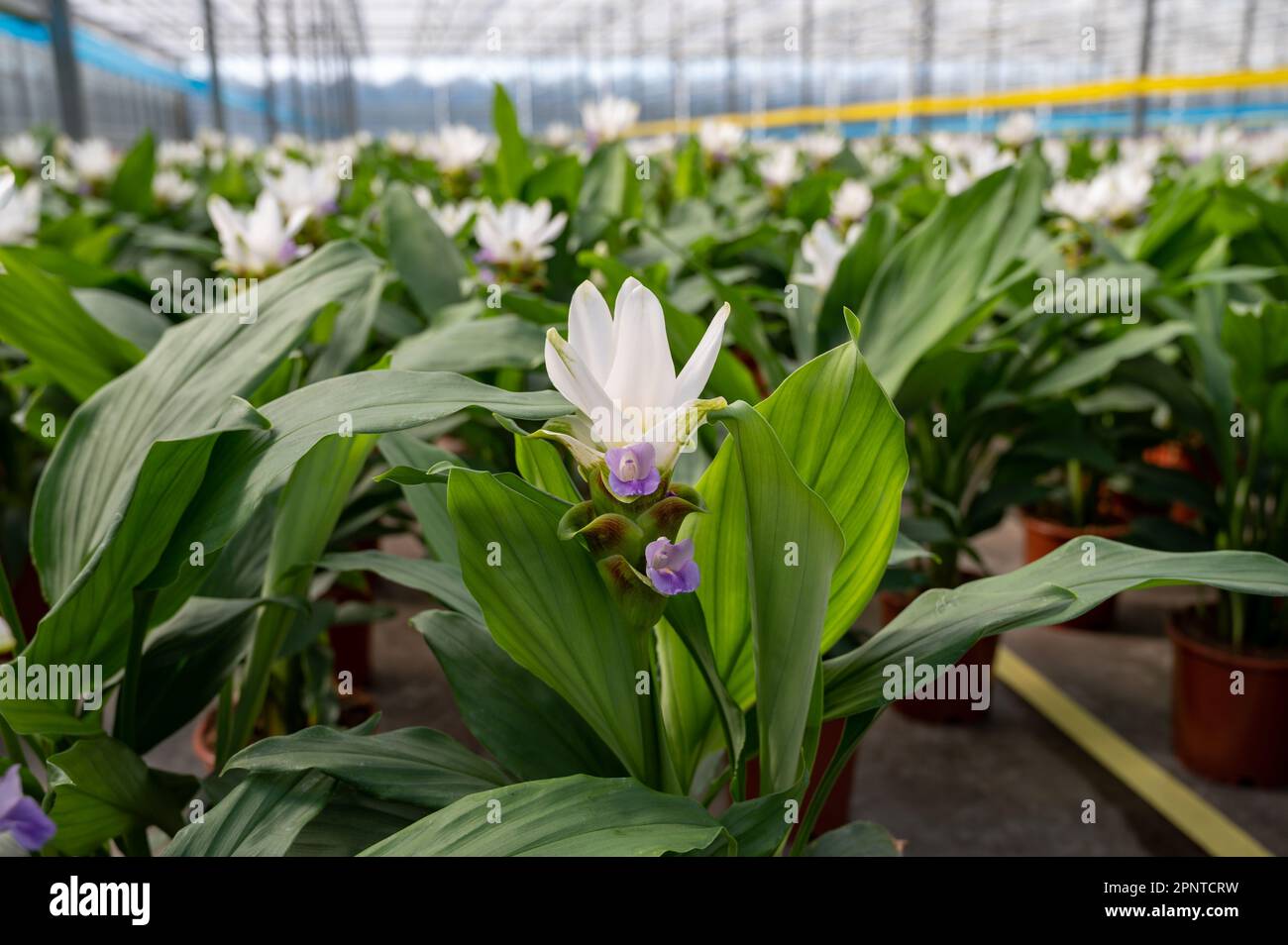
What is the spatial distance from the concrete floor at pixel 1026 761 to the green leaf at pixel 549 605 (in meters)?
1.11

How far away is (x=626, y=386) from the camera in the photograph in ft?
2.17

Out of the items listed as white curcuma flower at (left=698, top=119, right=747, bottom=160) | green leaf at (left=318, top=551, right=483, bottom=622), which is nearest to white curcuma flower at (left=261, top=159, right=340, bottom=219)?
green leaf at (left=318, top=551, right=483, bottom=622)

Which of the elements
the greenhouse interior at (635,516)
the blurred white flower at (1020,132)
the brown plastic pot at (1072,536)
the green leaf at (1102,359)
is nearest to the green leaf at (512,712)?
the greenhouse interior at (635,516)

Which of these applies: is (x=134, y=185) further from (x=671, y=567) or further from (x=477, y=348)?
(x=671, y=567)

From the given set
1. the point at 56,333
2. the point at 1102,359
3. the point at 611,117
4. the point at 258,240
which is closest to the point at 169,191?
the point at 611,117

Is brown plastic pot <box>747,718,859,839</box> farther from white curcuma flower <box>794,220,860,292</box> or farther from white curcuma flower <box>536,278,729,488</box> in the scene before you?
white curcuma flower <box>536,278,729,488</box>

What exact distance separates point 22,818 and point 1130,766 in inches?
72.8

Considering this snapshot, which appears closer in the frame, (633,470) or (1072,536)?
(633,470)

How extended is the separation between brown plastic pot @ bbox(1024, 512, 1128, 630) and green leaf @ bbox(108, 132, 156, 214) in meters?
2.60

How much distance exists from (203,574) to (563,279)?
118cm

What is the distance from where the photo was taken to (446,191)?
3.24 metres

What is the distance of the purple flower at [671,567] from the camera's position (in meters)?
0.62
